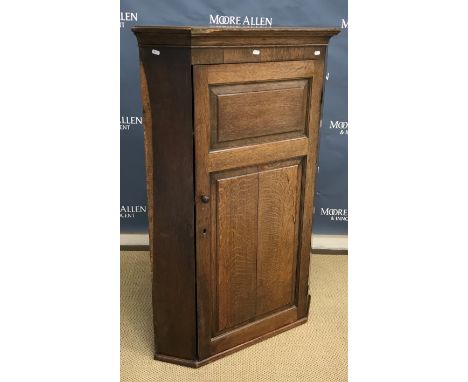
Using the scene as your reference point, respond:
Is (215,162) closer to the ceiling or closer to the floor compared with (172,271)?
closer to the ceiling

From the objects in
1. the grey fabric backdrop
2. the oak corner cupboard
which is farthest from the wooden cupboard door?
the grey fabric backdrop

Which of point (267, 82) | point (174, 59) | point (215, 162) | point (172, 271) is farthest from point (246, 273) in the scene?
point (174, 59)

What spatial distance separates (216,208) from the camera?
211cm

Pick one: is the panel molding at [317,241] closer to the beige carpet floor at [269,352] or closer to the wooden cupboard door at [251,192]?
the beige carpet floor at [269,352]

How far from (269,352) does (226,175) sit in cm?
89

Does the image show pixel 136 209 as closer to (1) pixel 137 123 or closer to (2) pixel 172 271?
(1) pixel 137 123

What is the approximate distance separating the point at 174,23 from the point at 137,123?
0.64 m

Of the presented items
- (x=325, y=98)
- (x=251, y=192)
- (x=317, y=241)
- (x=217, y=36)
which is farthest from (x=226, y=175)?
(x=317, y=241)

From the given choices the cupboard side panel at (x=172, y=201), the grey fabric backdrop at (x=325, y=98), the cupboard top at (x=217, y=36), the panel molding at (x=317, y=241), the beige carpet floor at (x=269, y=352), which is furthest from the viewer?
the panel molding at (x=317, y=241)

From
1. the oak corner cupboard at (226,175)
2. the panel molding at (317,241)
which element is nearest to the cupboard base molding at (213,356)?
the oak corner cupboard at (226,175)

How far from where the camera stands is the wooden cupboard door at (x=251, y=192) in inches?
78.7

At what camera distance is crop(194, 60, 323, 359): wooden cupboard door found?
6.56ft

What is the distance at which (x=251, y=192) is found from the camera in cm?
217

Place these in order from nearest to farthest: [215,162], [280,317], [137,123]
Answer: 1. [215,162]
2. [280,317]
3. [137,123]
